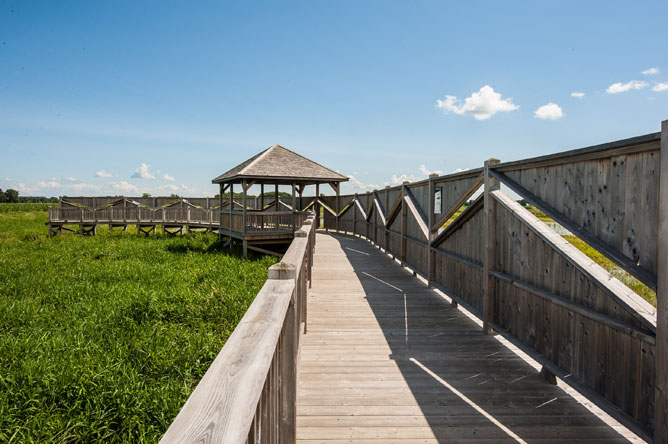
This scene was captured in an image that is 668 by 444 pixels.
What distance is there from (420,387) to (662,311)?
1.85 m

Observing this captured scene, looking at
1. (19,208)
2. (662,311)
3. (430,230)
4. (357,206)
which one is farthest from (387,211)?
(19,208)

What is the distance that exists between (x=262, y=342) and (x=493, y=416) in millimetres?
2401

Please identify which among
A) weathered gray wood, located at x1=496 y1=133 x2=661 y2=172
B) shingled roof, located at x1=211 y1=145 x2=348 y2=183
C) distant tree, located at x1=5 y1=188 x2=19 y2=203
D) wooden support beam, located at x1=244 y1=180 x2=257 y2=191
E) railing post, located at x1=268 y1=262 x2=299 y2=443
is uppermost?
distant tree, located at x1=5 y1=188 x2=19 y2=203

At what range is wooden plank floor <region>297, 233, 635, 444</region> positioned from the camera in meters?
2.73

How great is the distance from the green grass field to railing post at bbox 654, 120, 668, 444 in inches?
158

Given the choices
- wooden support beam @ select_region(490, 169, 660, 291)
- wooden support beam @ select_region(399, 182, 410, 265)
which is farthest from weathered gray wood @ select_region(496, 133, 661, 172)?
wooden support beam @ select_region(399, 182, 410, 265)

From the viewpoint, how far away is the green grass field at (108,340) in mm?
4074

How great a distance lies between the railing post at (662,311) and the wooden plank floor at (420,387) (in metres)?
0.53

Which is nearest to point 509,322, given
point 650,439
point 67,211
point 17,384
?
point 650,439

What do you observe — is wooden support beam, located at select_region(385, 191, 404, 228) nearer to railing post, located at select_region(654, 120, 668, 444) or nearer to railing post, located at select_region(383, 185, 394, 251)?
railing post, located at select_region(383, 185, 394, 251)

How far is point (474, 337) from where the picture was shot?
4562mm

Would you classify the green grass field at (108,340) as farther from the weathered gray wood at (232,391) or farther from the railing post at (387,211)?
the railing post at (387,211)

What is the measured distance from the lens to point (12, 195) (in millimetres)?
98062

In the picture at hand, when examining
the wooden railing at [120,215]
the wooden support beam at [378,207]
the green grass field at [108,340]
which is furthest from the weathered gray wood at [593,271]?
the wooden railing at [120,215]
